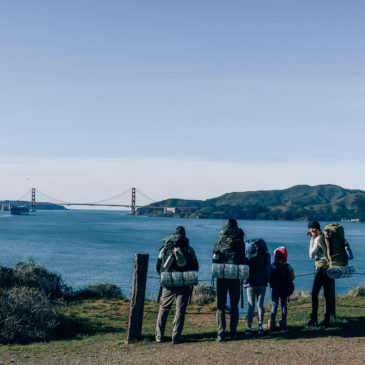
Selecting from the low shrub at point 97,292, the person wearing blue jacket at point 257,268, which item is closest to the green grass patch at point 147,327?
the person wearing blue jacket at point 257,268

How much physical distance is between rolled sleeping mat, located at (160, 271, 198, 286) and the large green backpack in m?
2.51

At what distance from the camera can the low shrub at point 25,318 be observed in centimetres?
832

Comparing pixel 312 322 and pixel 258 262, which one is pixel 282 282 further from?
pixel 312 322

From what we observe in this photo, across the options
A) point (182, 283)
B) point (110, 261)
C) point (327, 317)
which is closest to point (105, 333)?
point (182, 283)

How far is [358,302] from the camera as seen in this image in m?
12.3

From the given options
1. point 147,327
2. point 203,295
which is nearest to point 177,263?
point 147,327

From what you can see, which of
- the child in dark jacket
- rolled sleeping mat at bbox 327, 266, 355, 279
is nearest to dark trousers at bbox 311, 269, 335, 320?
rolled sleeping mat at bbox 327, 266, 355, 279

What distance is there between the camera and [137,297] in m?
7.96

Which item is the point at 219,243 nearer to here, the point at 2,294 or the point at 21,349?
the point at 21,349

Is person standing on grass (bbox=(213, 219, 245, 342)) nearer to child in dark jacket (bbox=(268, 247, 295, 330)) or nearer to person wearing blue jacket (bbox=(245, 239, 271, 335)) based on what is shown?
person wearing blue jacket (bbox=(245, 239, 271, 335))

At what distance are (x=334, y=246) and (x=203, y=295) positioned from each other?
6820 mm

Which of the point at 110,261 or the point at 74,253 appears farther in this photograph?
the point at 74,253

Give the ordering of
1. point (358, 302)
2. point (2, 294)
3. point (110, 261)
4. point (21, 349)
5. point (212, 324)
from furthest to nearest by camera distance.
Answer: point (110, 261)
point (358, 302)
point (212, 324)
point (2, 294)
point (21, 349)

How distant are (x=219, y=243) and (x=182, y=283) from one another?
872 mm
